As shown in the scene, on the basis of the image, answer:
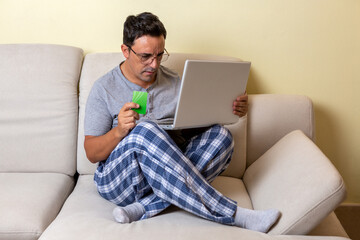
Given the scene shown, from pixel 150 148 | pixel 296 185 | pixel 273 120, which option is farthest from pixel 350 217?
pixel 150 148

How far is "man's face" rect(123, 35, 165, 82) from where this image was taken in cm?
163

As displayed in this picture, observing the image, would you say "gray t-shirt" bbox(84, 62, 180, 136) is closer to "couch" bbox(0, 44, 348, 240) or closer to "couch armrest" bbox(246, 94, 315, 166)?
"couch" bbox(0, 44, 348, 240)

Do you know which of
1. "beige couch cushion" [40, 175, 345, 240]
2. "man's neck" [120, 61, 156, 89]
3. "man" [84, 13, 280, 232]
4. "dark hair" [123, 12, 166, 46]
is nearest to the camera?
"beige couch cushion" [40, 175, 345, 240]

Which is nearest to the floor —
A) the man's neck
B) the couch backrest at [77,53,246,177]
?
the couch backrest at [77,53,246,177]

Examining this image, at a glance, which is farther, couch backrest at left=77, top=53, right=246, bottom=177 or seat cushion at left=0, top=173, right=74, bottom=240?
couch backrest at left=77, top=53, right=246, bottom=177

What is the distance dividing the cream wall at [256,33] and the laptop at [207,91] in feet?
1.97

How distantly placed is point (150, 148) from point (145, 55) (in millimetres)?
398

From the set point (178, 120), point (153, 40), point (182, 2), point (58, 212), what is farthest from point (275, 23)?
point (58, 212)

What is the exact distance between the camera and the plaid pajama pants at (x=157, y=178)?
1.45m

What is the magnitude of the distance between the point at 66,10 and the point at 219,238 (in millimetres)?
1353

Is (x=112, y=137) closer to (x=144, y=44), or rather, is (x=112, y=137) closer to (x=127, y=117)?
(x=127, y=117)

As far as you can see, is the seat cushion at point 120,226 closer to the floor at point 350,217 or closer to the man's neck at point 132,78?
the man's neck at point 132,78

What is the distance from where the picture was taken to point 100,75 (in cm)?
197

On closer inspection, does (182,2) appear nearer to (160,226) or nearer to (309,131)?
(309,131)
